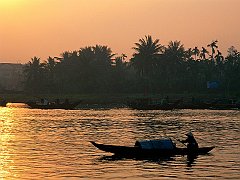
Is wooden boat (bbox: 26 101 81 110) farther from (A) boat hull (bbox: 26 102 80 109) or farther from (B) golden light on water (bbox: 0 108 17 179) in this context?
(B) golden light on water (bbox: 0 108 17 179)

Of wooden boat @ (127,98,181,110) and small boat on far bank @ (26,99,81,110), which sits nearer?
wooden boat @ (127,98,181,110)

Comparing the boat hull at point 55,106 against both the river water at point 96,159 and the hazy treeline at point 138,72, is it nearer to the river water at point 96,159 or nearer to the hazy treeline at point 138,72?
the hazy treeline at point 138,72

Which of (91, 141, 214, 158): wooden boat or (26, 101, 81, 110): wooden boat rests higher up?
(26, 101, 81, 110): wooden boat

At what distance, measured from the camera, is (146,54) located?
125625 millimetres

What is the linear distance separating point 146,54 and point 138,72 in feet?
31.3

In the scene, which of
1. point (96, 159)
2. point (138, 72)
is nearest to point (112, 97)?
point (138, 72)

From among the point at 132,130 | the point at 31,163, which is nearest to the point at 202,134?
the point at 132,130

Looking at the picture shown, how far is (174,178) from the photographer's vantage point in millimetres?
29656

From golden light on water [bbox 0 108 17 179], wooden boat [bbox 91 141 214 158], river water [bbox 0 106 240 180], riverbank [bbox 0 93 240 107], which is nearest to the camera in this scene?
river water [bbox 0 106 240 180]

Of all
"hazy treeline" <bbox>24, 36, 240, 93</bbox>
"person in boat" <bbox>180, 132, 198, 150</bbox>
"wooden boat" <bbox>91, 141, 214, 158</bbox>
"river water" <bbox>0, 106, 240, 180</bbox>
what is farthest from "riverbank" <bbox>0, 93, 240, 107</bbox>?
"wooden boat" <bbox>91, 141, 214, 158</bbox>

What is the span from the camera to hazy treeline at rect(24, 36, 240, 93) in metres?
128

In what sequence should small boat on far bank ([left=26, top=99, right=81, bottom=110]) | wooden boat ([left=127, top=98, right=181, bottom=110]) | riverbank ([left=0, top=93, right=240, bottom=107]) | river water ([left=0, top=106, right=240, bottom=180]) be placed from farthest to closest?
riverbank ([left=0, top=93, right=240, bottom=107]) → small boat on far bank ([left=26, top=99, right=81, bottom=110]) → wooden boat ([left=127, top=98, right=181, bottom=110]) → river water ([left=0, top=106, right=240, bottom=180])

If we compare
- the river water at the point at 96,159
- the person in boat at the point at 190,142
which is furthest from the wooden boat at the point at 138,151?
the river water at the point at 96,159

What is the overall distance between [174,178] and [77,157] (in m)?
9.86
